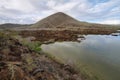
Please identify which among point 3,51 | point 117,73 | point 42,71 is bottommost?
point 117,73

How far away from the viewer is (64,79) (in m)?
9.87

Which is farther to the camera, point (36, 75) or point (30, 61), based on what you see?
point (30, 61)

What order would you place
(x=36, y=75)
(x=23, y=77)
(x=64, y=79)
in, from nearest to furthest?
(x=23, y=77) < (x=36, y=75) < (x=64, y=79)

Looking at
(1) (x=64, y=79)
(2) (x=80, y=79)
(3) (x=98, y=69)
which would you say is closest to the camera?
(1) (x=64, y=79)

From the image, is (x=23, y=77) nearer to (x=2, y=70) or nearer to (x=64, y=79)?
(x=2, y=70)

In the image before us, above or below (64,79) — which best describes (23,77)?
above

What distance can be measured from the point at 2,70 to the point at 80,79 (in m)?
5.13

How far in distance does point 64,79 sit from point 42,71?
153cm

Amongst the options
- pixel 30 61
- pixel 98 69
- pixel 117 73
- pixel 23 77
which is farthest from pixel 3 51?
pixel 117 73

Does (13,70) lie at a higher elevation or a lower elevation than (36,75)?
higher

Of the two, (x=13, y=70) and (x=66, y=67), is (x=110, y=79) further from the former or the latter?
(x=13, y=70)

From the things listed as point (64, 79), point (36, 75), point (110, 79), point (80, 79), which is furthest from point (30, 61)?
point (110, 79)

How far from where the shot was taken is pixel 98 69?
45.9ft

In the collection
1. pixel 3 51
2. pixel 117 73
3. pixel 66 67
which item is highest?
pixel 3 51
